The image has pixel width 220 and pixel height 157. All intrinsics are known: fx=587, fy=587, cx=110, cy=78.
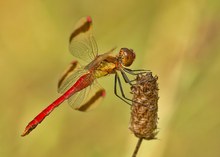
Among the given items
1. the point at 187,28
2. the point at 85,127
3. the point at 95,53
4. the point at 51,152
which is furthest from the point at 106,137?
the point at 187,28

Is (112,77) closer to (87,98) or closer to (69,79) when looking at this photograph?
(69,79)

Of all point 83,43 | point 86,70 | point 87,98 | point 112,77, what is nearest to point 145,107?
point 87,98

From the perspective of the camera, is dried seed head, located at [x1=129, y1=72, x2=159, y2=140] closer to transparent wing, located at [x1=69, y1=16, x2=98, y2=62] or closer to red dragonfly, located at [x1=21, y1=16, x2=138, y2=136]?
red dragonfly, located at [x1=21, y1=16, x2=138, y2=136]

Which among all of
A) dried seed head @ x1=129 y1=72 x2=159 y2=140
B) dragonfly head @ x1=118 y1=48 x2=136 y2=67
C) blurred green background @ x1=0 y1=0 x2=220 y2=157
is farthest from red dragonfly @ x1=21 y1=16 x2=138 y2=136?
dried seed head @ x1=129 y1=72 x2=159 y2=140

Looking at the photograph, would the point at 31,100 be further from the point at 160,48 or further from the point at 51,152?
the point at 160,48

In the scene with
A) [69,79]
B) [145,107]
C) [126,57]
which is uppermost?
[126,57]

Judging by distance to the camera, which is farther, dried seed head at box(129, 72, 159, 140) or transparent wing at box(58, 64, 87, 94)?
transparent wing at box(58, 64, 87, 94)
